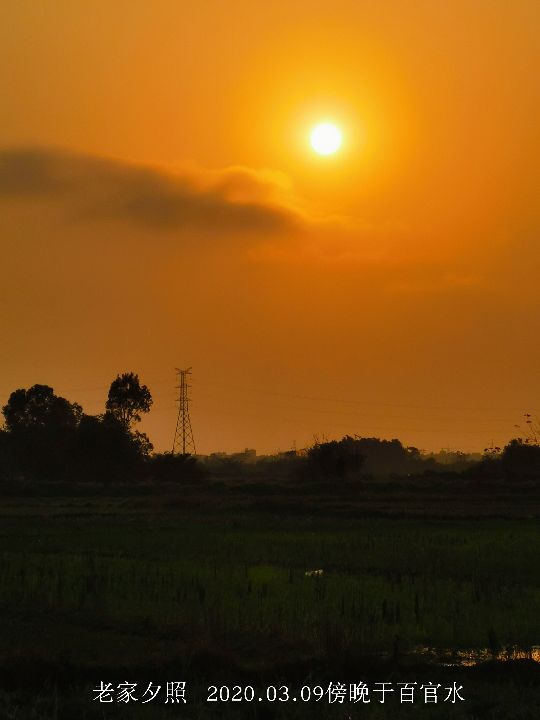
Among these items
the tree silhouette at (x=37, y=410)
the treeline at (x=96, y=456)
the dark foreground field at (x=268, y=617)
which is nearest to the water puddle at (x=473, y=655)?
A: the dark foreground field at (x=268, y=617)

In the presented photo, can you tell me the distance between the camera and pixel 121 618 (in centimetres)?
1848

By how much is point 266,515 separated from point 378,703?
39220 mm

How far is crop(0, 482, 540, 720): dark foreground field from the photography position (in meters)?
12.7

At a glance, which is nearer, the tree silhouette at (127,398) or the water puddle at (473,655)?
the water puddle at (473,655)

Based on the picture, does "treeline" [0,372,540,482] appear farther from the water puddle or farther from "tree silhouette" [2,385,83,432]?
the water puddle

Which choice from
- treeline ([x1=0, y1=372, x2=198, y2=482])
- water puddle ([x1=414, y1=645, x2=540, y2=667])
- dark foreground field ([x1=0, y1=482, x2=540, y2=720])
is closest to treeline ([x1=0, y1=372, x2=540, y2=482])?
treeline ([x1=0, y1=372, x2=198, y2=482])

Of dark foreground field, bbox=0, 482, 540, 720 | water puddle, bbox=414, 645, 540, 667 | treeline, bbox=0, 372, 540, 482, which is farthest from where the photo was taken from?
treeline, bbox=0, 372, 540, 482

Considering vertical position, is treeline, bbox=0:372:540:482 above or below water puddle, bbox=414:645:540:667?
above

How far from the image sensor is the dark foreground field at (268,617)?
1270 cm

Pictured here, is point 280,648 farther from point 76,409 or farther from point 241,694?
point 76,409

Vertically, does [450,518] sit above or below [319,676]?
above

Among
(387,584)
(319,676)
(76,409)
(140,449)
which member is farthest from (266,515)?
(76,409)

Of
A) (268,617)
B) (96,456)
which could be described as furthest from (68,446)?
(268,617)

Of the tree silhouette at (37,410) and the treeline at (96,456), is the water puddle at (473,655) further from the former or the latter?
the tree silhouette at (37,410)
